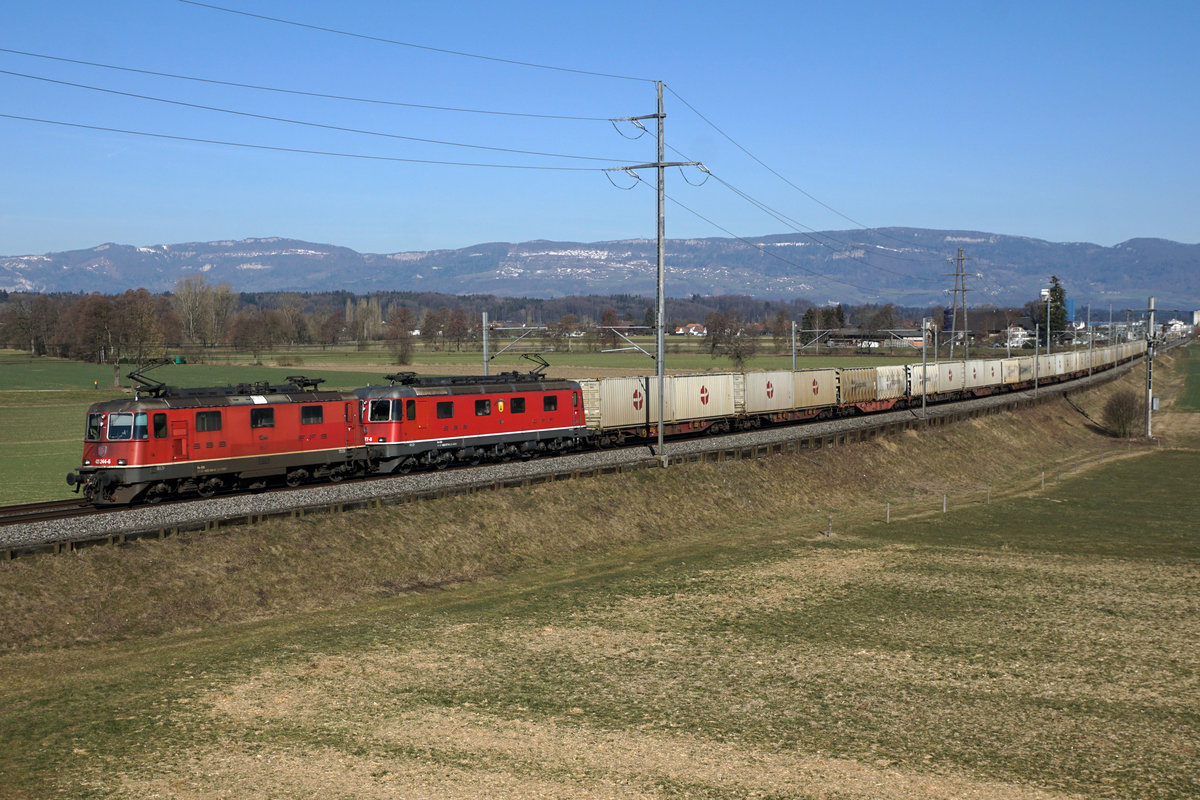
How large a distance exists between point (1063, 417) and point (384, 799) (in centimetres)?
8787

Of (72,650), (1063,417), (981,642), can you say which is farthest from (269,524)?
(1063,417)

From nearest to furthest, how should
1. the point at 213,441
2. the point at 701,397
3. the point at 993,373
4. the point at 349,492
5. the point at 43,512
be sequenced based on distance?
the point at 43,512 → the point at 213,441 → the point at 349,492 → the point at 701,397 → the point at 993,373

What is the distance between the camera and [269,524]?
31.4 m

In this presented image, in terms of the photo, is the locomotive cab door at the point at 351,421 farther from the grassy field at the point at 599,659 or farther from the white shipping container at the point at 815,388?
the white shipping container at the point at 815,388

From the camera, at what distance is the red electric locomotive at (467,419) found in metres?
41.1

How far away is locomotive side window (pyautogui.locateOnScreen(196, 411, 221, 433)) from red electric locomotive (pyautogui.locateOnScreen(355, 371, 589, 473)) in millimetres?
6960

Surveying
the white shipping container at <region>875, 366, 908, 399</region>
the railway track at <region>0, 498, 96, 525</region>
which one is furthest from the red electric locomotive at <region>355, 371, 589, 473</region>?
the white shipping container at <region>875, 366, 908, 399</region>

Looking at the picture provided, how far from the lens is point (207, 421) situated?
34.7 metres

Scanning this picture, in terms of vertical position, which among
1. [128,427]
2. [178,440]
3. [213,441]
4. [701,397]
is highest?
[128,427]

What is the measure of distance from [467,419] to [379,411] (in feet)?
14.4

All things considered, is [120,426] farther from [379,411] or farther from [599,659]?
[599,659]

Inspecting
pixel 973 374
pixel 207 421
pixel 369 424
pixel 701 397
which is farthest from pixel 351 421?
pixel 973 374

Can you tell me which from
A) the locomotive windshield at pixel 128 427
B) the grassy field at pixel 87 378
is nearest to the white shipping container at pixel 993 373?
the grassy field at pixel 87 378

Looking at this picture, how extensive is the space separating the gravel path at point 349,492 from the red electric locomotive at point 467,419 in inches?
37.1
